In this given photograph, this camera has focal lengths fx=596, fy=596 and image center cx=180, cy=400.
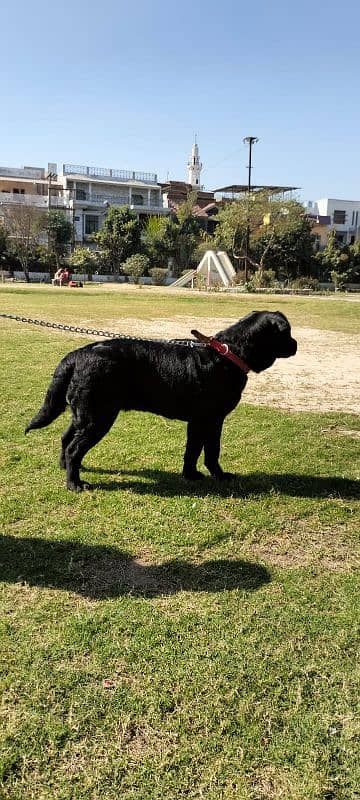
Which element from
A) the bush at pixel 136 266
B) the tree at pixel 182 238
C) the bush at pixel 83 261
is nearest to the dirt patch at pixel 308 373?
the bush at pixel 136 266

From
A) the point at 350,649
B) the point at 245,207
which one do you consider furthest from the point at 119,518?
the point at 245,207

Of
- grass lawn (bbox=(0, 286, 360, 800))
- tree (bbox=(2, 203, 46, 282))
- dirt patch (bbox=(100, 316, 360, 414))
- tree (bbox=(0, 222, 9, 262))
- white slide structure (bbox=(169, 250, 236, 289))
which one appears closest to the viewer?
grass lawn (bbox=(0, 286, 360, 800))

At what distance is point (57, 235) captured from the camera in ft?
179

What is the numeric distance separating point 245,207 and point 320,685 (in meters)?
46.0

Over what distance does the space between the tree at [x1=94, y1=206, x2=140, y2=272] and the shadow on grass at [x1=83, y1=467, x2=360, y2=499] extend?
5209 centimetres

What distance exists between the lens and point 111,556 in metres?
3.77

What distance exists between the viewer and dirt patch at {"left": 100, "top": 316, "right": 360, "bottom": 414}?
344 inches

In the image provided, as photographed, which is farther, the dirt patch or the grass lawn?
the dirt patch

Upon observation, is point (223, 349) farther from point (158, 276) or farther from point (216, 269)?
point (158, 276)

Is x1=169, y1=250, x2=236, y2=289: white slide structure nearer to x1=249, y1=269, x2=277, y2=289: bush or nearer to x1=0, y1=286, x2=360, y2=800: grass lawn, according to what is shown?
x1=249, y1=269, x2=277, y2=289: bush

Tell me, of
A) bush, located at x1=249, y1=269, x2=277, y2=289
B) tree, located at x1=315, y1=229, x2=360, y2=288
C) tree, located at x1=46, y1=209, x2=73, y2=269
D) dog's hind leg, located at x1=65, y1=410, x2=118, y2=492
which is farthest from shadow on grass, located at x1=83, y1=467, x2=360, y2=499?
tree, located at x1=46, y1=209, x2=73, y2=269

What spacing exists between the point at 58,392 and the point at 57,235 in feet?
174

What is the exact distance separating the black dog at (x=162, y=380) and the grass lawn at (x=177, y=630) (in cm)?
50

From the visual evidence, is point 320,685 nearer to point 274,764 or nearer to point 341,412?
point 274,764
